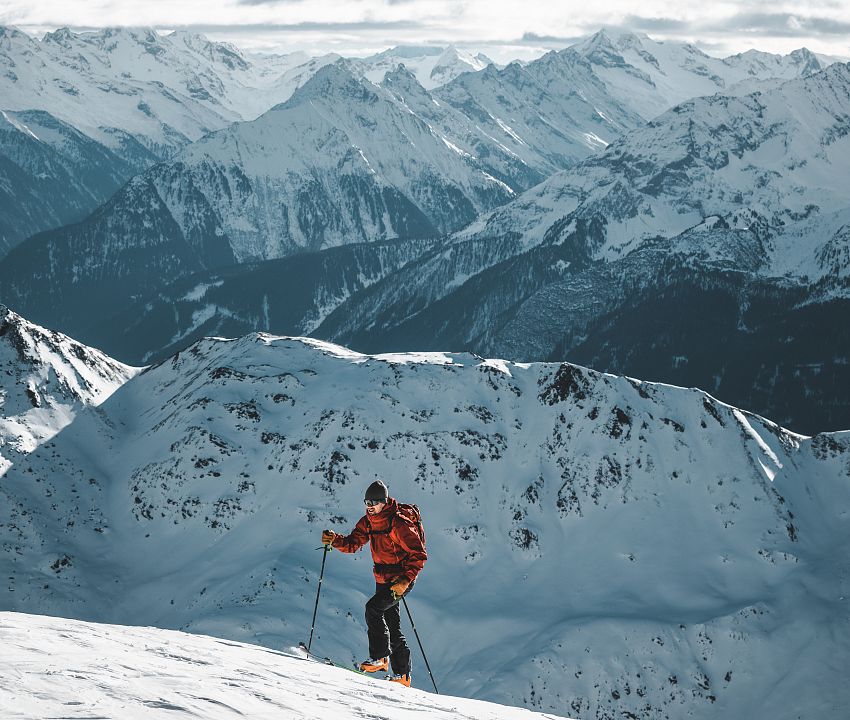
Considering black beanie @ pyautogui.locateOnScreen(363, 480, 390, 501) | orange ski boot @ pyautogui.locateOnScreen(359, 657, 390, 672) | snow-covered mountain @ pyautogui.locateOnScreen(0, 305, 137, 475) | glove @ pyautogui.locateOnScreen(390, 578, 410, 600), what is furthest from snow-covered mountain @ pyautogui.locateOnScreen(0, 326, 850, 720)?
black beanie @ pyautogui.locateOnScreen(363, 480, 390, 501)

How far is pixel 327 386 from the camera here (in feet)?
300

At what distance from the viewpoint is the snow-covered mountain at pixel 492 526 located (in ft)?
216

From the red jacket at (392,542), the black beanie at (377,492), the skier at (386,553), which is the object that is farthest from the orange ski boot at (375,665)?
the black beanie at (377,492)

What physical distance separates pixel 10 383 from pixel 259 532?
3349 cm

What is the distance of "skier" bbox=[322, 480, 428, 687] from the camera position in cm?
2291

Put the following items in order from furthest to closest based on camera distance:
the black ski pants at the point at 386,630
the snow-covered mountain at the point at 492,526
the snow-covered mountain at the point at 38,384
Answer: the snow-covered mountain at the point at 38,384 → the snow-covered mountain at the point at 492,526 → the black ski pants at the point at 386,630

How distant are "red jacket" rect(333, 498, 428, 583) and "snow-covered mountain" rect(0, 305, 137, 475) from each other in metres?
67.5

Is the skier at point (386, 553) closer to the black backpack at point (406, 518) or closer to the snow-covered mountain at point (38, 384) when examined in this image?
the black backpack at point (406, 518)

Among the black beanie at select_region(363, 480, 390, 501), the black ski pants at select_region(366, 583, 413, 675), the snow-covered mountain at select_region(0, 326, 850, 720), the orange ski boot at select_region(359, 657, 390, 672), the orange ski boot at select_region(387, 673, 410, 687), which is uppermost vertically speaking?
the black beanie at select_region(363, 480, 390, 501)

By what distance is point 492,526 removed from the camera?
78812mm

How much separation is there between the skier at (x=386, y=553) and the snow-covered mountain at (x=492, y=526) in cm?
3531

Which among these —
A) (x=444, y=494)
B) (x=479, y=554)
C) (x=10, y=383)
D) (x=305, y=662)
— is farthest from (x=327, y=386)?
(x=305, y=662)

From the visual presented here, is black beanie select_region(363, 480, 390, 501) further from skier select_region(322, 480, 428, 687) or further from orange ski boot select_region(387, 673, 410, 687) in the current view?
orange ski boot select_region(387, 673, 410, 687)

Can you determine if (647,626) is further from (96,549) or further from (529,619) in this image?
(96,549)
